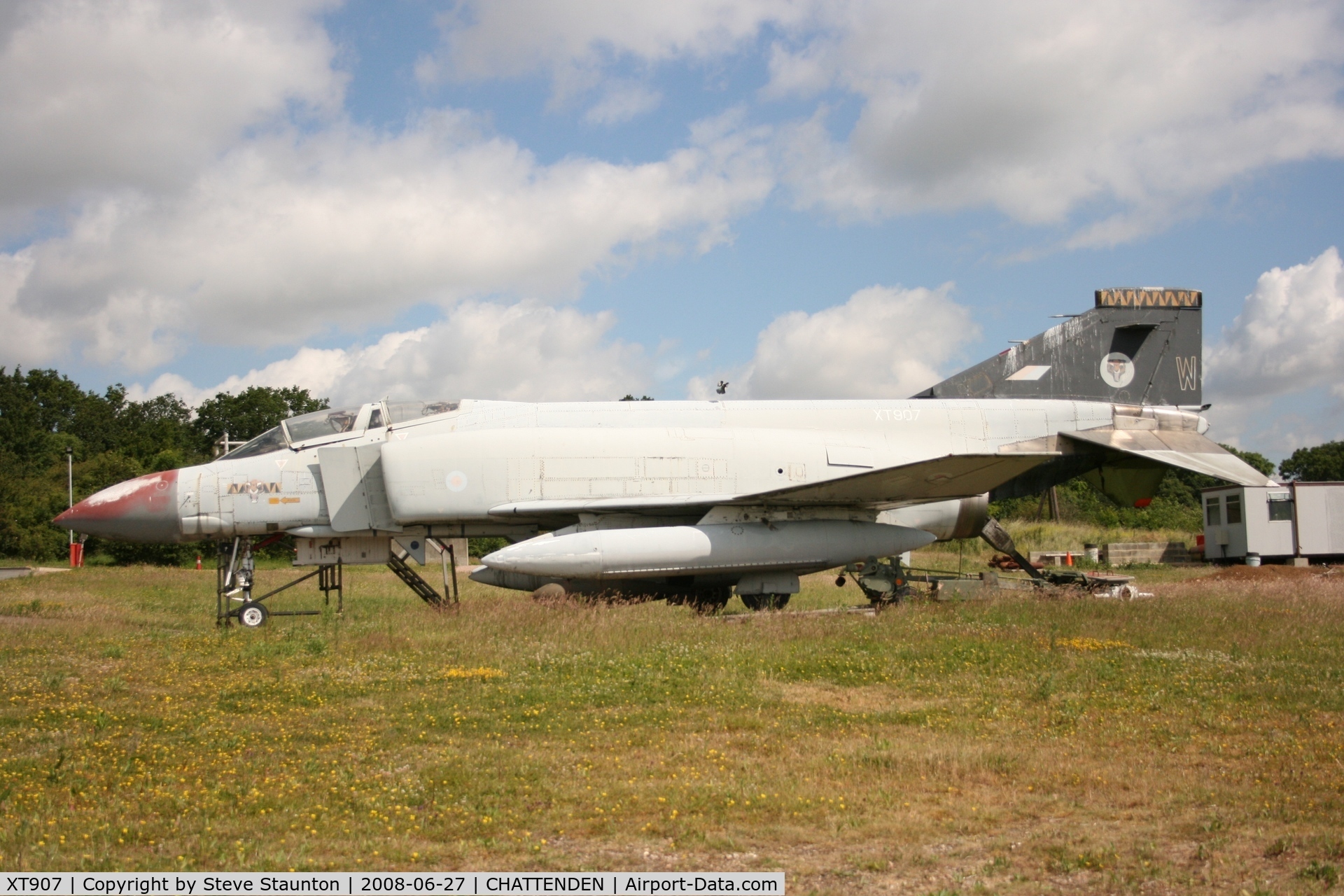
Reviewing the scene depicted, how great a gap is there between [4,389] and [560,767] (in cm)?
8792

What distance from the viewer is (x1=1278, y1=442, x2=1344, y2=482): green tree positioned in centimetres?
7581

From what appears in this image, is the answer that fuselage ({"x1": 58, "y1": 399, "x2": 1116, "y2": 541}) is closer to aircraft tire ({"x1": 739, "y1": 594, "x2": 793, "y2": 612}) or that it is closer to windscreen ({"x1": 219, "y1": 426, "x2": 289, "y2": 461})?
windscreen ({"x1": 219, "y1": 426, "x2": 289, "y2": 461})

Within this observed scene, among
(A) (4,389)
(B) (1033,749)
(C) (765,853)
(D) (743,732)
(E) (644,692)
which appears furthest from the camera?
(A) (4,389)

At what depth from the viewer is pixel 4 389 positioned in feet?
250

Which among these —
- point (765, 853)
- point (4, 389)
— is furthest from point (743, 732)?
point (4, 389)

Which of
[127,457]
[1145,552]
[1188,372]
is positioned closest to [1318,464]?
[1145,552]

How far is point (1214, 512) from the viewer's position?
102 ft

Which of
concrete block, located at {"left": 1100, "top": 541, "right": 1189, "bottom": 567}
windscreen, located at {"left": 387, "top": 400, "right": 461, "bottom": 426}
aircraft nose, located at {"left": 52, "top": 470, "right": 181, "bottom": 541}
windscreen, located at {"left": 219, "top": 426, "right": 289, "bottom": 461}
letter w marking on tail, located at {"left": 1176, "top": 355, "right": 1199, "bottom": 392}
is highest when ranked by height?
letter w marking on tail, located at {"left": 1176, "top": 355, "right": 1199, "bottom": 392}

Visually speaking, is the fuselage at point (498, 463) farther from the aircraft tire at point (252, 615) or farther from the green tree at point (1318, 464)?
the green tree at point (1318, 464)

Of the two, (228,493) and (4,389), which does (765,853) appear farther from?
(4,389)

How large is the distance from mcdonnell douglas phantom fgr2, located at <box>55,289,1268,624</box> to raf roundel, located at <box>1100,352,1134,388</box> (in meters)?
0.62

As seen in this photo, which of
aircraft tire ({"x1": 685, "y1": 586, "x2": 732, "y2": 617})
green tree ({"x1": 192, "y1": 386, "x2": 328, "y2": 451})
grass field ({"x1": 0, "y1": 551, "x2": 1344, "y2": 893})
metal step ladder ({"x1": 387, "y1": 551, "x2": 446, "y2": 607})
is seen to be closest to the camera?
grass field ({"x1": 0, "y1": 551, "x2": 1344, "y2": 893})

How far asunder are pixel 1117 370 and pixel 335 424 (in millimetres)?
12700

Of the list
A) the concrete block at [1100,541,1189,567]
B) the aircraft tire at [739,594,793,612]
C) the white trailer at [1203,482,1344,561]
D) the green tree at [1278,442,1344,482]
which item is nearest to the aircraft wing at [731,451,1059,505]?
the aircraft tire at [739,594,793,612]
